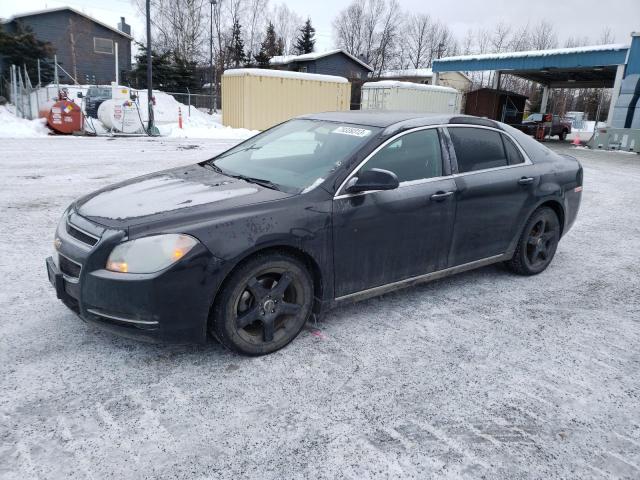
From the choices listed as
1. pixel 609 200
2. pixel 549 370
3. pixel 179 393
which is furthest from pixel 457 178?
pixel 609 200

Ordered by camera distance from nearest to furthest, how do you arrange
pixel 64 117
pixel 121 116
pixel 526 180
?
pixel 526 180, pixel 64 117, pixel 121 116

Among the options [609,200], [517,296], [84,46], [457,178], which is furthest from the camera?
[84,46]

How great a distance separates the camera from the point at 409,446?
2441mm

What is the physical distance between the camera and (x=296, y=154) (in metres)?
3.91

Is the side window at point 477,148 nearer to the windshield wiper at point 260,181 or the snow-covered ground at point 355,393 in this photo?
the snow-covered ground at point 355,393

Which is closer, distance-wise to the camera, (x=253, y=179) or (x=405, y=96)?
(x=253, y=179)

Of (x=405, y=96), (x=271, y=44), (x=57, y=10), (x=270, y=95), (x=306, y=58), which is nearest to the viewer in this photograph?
(x=270, y=95)

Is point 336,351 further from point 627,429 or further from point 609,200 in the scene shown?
point 609,200

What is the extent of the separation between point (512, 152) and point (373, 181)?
1.91 m

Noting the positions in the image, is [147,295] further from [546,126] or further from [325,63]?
[325,63]

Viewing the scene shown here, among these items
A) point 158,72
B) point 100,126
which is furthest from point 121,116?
point 158,72

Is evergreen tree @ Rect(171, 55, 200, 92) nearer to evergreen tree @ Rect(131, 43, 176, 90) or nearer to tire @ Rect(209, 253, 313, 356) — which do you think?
evergreen tree @ Rect(131, 43, 176, 90)

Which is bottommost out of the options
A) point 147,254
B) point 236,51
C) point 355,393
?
point 355,393

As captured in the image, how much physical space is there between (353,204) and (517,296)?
196 cm
